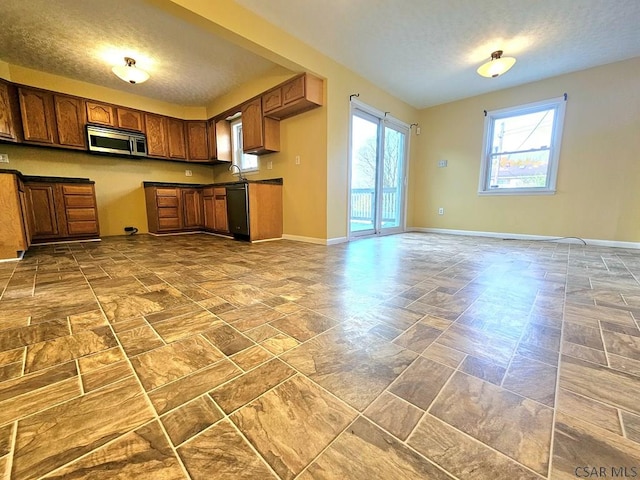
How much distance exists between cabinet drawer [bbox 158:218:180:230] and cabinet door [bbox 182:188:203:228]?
147 millimetres

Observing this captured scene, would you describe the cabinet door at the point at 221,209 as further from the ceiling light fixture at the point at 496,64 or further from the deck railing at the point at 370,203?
the ceiling light fixture at the point at 496,64

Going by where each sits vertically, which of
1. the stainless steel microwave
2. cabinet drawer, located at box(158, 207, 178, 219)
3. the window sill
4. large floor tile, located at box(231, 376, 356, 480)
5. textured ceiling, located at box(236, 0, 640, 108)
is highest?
textured ceiling, located at box(236, 0, 640, 108)

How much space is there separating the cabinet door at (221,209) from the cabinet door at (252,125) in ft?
2.80

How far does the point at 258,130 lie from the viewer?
159 inches

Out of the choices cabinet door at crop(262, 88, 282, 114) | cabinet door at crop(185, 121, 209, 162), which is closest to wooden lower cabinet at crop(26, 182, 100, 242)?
cabinet door at crop(185, 121, 209, 162)

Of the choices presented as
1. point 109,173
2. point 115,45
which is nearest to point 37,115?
point 109,173

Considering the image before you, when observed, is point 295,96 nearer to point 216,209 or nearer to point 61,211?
point 216,209

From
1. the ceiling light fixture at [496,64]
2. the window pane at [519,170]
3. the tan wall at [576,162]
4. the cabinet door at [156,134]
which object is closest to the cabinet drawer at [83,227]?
the cabinet door at [156,134]

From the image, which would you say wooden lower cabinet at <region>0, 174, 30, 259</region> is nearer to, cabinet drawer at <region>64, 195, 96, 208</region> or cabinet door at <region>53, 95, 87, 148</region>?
cabinet drawer at <region>64, 195, 96, 208</region>

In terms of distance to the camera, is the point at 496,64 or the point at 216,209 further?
the point at 216,209

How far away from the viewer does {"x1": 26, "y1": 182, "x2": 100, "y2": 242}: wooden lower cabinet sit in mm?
3602

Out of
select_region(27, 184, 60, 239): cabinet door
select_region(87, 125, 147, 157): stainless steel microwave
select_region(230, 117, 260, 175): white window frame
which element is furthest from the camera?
select_region(230, 117, 260, 175): white window frame

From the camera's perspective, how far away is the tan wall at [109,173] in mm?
3988

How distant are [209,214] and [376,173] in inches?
126
